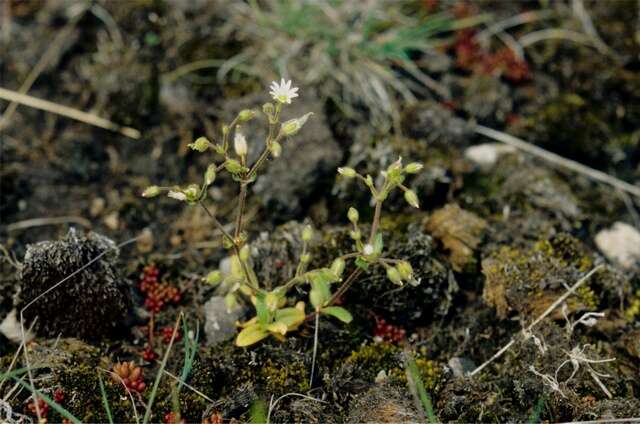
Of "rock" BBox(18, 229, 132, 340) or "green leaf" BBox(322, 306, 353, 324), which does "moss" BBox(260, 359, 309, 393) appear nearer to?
"green leaf" BBox(322, 306, 353, 324)

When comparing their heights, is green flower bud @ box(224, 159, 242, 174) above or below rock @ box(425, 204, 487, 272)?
above

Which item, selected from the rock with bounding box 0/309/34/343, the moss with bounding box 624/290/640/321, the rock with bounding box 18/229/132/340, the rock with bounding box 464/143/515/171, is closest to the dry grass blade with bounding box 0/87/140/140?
the rock with bounding box 18/229/132/340

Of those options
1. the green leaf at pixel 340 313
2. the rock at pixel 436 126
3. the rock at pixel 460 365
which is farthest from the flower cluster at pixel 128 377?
the rock at pixel 436 126

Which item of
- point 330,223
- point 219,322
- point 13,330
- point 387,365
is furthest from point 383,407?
point 13,330

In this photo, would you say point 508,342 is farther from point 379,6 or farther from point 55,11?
point 55,11

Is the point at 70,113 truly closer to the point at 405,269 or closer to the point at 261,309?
the point at 261,309

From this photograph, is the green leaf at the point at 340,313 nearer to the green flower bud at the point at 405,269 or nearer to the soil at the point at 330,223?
the soil at the point at 330,223

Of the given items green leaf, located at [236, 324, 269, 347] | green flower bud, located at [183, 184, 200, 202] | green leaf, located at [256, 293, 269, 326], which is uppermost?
green flower bud, located at [183, 184, 200, 202]
